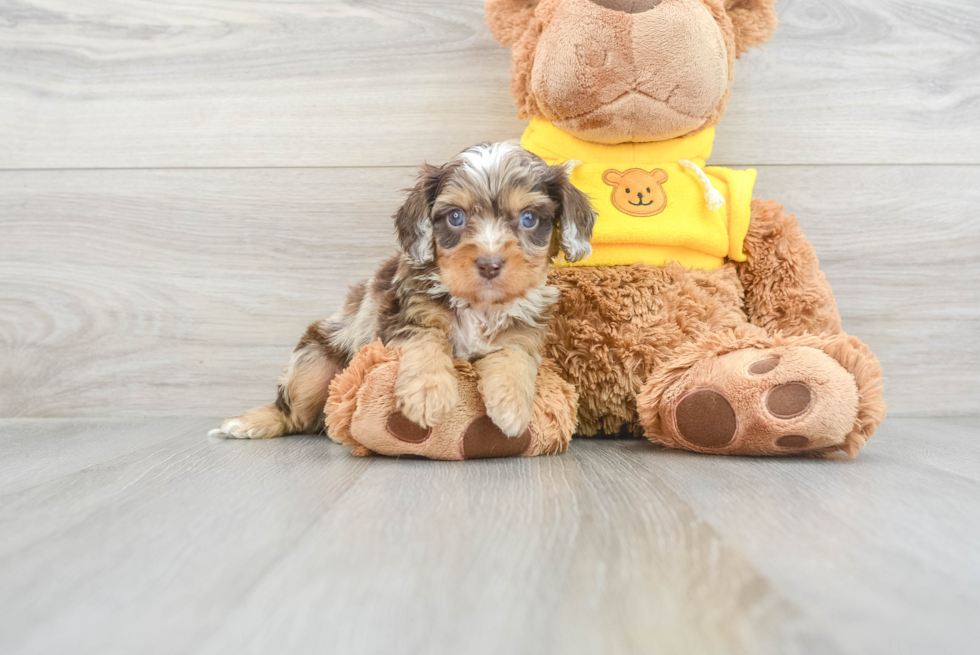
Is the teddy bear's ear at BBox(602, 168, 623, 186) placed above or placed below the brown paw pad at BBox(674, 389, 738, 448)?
above

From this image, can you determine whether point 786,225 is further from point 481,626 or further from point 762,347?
point 481,626

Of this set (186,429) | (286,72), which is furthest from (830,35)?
(186,429)

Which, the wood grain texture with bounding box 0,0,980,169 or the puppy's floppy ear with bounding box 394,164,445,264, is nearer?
the puppy's floppy ear with bounding box 394,164,445,264

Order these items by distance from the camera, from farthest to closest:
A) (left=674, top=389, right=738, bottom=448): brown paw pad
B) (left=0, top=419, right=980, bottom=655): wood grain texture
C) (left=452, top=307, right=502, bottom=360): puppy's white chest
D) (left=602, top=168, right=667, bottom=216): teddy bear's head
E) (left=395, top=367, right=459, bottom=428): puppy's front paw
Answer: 1. (left=602, top=168, right=667, bottom=216): teddy bear's head
2. (left=452, top=307, right=502, bottom=360): puppy's white chest
3. (left=674, top=389, right=738, bottom=448): brown paw pad
4. (left=395, top=367, right=459, bottom=428): puppy's front paw
5. (left=0, top=419, right=980, bottom=655): wood grain texture

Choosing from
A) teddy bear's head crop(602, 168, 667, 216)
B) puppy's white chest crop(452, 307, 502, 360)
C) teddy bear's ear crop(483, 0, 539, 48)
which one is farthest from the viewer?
teddy bear's ear crop(483, 0, 539, 48)

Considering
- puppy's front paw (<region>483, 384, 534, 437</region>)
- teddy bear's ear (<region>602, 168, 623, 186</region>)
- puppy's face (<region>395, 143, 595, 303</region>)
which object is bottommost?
puppy's front paw (<region>483, 384, 534, 437</region>)

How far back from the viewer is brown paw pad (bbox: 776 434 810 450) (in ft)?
5.14

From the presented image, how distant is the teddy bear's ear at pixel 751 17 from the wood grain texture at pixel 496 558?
3.91 ft

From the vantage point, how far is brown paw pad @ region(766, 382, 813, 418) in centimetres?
155

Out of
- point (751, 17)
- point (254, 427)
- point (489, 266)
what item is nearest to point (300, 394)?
point (254, 427)

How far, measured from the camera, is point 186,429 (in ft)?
7.39

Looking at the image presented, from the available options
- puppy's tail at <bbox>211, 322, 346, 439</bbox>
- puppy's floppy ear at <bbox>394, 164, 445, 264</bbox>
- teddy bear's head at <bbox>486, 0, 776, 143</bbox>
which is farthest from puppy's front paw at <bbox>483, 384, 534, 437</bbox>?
teddy bear's head at <bbox>486, 0, 776, 143</bbox>

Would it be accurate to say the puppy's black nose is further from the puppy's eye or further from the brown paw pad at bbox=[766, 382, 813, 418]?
the brown paw pad at bbox=[766, 382, 813, 418]

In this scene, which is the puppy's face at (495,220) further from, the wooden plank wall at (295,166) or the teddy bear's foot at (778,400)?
the wooden plank wall at (295,166)
